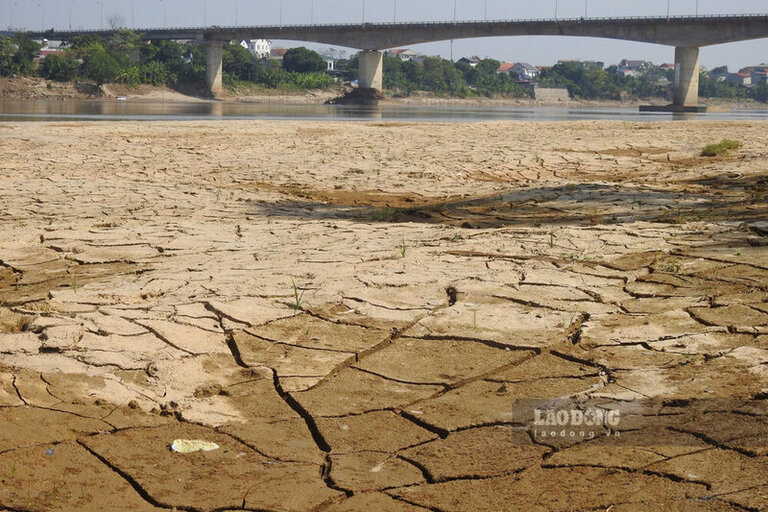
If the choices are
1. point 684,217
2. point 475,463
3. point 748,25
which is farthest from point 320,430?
point 748,25

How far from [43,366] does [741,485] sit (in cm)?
229

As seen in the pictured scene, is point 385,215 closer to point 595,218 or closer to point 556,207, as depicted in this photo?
point 556,207

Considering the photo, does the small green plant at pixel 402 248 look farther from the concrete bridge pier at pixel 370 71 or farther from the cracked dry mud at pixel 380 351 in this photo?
the concrete bridge pier at pixel 370 71

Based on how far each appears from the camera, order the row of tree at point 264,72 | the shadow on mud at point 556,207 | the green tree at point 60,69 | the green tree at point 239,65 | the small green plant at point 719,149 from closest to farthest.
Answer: the shadow on mud at point 556,207
the small green plant at point 719,149
the green tree at point 60,69
the row of tree at point 264,72
the green tree at point 239,65

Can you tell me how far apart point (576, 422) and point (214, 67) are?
72.2 m

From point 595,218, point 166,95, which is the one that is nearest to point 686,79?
point 166,95

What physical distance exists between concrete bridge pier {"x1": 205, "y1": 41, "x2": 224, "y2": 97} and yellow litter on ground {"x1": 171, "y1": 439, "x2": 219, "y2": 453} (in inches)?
2796

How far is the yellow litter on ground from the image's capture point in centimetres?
271

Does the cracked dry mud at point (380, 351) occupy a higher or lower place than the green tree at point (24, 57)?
lower

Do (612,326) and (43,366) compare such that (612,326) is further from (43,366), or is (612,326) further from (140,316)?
(43,366)

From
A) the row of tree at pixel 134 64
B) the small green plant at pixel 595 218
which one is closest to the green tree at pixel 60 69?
the row of tree at pixel 134 64

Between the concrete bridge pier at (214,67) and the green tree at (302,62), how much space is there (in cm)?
2335

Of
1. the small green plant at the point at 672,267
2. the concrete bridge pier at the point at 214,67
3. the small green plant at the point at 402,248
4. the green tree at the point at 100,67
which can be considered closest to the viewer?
the small green plant at the point at 672,267

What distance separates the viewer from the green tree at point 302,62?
3797 inches
